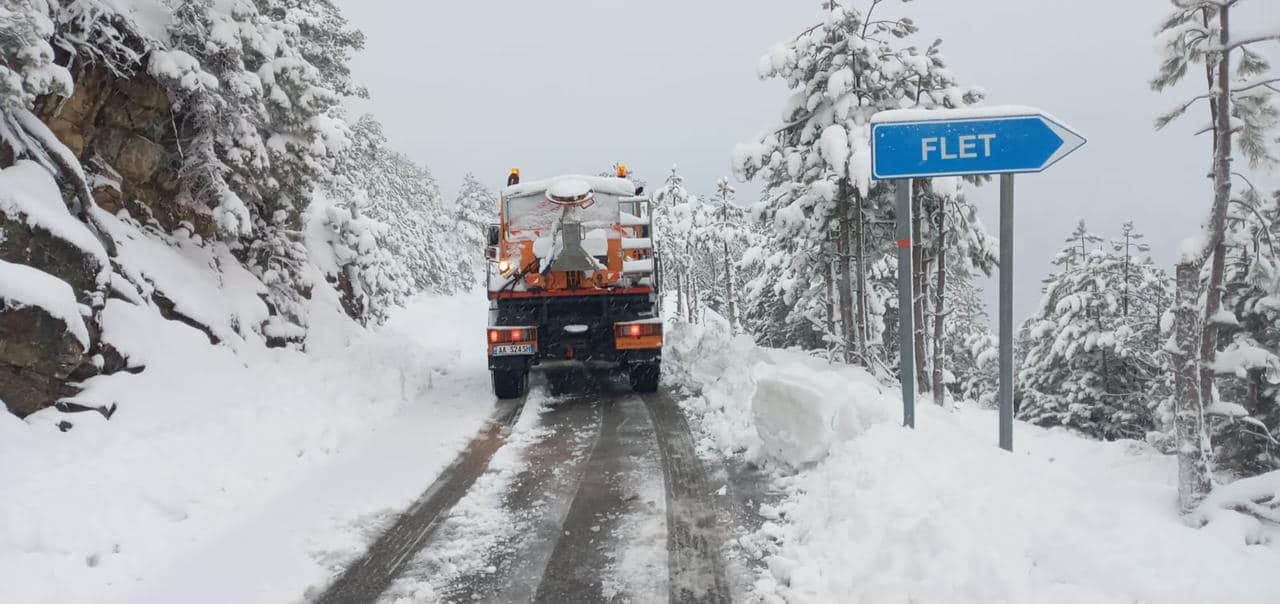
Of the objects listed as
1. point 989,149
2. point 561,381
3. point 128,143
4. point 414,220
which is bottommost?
point 561,381

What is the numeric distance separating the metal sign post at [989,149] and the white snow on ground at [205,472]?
182 inches

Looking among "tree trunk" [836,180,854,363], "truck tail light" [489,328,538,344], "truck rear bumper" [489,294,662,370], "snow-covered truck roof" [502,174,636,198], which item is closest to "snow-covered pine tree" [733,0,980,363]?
"tree trunk" [836,180,854,363]

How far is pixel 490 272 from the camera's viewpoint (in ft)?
37.8

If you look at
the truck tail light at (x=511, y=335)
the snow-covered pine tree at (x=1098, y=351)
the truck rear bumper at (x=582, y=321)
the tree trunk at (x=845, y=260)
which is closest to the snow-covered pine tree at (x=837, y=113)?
the tree trunk at (x=845, y=260)

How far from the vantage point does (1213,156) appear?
489cm

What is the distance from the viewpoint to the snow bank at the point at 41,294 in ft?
19.6

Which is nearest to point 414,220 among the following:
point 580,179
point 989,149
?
point 580,179

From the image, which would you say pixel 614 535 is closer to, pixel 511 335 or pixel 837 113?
pixel 511 335

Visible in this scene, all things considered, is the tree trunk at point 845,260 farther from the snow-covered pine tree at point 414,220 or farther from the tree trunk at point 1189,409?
the snow-covered pine tree at point 414,220

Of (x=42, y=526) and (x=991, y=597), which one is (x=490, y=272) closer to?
(x=42, y=526)

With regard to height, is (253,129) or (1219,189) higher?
(253,129)

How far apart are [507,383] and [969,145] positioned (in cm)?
785

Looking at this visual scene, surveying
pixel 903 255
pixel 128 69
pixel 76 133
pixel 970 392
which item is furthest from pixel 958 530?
pixel 970 392

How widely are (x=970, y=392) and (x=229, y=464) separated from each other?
30200 mm
